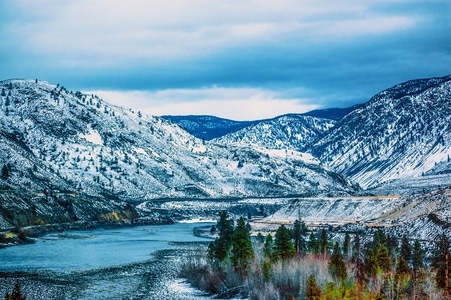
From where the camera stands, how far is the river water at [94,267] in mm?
100125

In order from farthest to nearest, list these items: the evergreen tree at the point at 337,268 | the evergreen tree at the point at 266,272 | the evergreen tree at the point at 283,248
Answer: the evergreen tree at the point at 283,248, the evergreen tree at the point at 266,272, the evergreen tree at the point at 337,268

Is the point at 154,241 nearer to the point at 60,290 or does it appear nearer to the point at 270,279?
the point at 60,290

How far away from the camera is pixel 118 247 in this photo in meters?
169

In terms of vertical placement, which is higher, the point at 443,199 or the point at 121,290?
the point at 443,199

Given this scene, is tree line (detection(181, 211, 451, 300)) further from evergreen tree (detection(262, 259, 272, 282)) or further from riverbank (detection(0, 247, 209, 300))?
riverbank (detection(0, 247, 209, 300))

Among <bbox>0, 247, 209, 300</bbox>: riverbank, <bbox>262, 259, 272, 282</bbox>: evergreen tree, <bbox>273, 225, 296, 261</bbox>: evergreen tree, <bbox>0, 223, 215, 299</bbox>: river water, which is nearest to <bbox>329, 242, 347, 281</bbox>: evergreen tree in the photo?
<bbox>262, 259, 272, 282</bbox>: evergreen tree

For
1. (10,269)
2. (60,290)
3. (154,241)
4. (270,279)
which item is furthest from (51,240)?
(270,279)

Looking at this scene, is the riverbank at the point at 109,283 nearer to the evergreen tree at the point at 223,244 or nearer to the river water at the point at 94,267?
the river water at the point at 94,267

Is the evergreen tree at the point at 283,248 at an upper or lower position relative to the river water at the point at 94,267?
upper

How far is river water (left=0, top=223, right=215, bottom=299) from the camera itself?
100125 millimetres

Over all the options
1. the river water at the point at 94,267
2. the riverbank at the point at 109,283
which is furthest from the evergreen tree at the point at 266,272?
the river water at the point at 94,267

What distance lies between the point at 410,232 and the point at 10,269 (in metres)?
71.6

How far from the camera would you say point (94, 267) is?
421 ft

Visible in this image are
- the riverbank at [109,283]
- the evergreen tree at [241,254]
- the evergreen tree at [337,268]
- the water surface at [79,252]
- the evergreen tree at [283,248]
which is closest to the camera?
the evergreen tree at [337,268]
